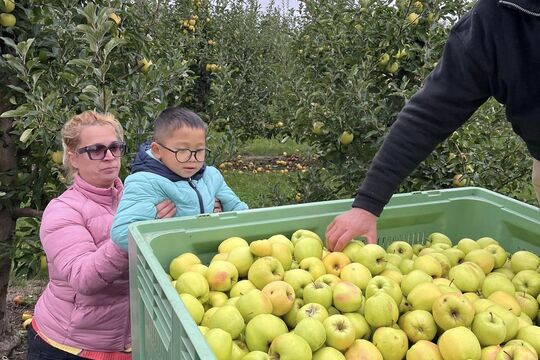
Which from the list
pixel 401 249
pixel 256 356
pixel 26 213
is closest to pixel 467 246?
pixel 401 249

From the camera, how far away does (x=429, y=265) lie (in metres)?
1.72

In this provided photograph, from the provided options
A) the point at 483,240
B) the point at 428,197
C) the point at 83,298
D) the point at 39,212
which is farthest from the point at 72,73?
the point at 483,240

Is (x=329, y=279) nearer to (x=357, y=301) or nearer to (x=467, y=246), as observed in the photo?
(x=357, y=301)

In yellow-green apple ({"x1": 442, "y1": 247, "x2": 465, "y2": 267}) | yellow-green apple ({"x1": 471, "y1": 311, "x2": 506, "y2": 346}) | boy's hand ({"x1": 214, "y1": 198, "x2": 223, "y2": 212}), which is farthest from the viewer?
boy's hand ({"x1": 214, "y1": 198, "x2": 223, "y2": 212})

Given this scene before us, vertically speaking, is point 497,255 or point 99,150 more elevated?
point 99,150

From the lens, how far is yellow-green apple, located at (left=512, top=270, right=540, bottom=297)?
1.73m

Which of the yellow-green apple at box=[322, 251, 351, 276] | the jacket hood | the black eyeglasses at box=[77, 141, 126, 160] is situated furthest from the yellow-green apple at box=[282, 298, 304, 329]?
the black eyeglasses at box=[77, 141, 126, 160]

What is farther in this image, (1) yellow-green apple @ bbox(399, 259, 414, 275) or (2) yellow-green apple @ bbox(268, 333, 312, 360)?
(1) yellow-green apple @ bbox(399, 259, 414, 275)

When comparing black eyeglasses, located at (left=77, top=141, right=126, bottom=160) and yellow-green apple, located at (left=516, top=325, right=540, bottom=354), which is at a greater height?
black eyeglasses, located at (left=77, top=141, right=126, bottom=160)

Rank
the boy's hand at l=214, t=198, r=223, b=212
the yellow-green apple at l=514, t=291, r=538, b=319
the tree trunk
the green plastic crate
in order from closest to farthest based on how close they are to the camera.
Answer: the green plastic crate < the yellow-green apple at l=514, t=291, r=538, b=319 < the boy's hand at l=214, t=198, r=223, b=212 < the tree trunk

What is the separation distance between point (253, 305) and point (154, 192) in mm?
603

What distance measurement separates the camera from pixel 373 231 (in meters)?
1.78

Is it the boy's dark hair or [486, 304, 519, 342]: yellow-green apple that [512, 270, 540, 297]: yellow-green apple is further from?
the boy's dark hair

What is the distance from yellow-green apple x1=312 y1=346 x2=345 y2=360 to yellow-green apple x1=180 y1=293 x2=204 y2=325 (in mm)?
304
